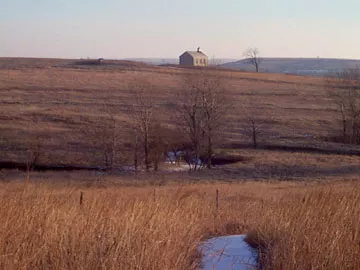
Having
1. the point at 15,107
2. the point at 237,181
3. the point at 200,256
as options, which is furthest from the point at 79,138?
the point at 200,256

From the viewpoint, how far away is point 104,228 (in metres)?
5.90

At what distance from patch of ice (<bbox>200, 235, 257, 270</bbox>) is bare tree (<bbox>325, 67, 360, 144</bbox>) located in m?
44.9

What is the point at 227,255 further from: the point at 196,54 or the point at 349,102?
the point at 196,54

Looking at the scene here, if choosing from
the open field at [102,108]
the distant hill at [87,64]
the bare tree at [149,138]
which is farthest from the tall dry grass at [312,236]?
the distant hill at [87,64]

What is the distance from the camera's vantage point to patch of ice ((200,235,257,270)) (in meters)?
5.92

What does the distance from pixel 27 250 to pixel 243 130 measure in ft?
152

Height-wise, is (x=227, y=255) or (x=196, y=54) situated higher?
(x=196, y=54)

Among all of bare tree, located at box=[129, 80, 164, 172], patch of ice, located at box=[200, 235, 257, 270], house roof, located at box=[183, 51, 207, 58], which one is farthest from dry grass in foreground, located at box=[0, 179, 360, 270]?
house roof, located at box=[183, 51, 207, 58]

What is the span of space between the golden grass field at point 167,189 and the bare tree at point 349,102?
2161mm

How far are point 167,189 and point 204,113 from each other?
24.0 meters

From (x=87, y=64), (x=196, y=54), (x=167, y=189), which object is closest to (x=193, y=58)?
(x=196, y=54)

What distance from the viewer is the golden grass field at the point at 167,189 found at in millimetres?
5535

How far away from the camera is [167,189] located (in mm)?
20625

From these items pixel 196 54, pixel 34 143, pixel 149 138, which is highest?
pixel 196 54
